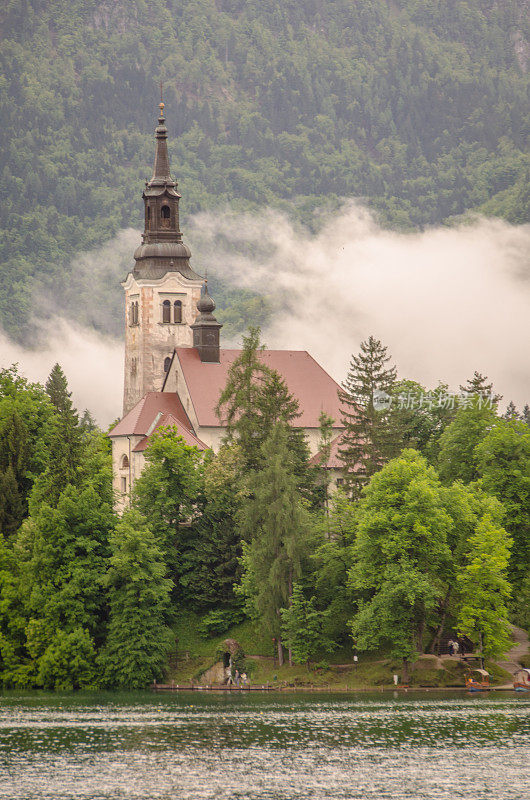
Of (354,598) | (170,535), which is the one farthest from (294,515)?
(170,535)

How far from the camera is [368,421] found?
283ft

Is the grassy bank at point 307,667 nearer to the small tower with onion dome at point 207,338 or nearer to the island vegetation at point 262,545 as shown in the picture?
the island vegetation at point 262,545

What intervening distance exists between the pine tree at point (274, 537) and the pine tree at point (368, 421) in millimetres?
6381

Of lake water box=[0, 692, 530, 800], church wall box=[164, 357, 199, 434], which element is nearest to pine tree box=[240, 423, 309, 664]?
lake water box=[0, 692, 530, 800]

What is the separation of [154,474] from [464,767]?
41.6 meters

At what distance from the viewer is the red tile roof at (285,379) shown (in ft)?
341

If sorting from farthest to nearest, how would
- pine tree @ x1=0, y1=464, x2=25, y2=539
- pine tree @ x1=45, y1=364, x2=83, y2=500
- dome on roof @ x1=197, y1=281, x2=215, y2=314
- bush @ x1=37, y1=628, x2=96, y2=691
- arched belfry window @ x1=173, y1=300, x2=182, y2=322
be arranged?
arched belfry window @ x1=173, y1=300, x2=182, y2=322 < dome on roof @ x1=197, y1=281, x2=215, y2=314 < pine tree @ x1=0, y1=464, x2=25, y2=539 < pine tree @ x1=45, y1=364, x2=83, y2=500 < bush @ x1=37, y1=628, x2=96, y2=691

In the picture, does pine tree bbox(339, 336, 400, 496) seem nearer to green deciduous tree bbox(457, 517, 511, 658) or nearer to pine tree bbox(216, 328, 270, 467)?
pine tree bbox(216, 328, 270, 467)

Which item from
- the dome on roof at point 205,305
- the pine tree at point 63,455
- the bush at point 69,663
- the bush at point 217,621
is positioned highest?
the dome on roof at point 205,305

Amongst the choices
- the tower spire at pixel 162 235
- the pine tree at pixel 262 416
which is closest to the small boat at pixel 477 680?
the pine tree at pixel 262 416

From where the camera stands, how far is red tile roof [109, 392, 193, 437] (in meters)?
103

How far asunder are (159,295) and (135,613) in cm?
5045

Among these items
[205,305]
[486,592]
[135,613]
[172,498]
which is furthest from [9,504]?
[205,305]

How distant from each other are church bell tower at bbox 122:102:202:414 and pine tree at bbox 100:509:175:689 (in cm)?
4523
